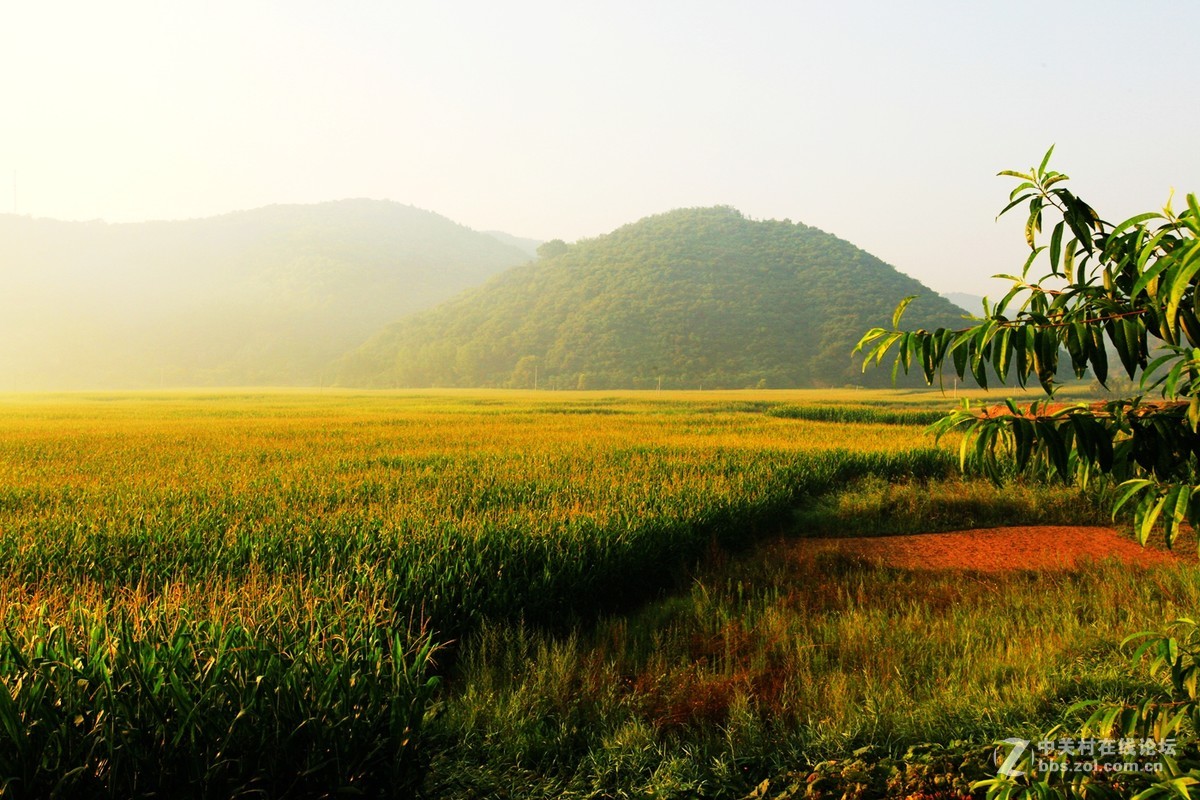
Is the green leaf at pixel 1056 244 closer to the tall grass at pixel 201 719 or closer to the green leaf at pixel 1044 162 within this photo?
the green leaf at pixel 1044 162

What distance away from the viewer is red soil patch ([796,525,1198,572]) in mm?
10078

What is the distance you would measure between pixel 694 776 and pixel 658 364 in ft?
329

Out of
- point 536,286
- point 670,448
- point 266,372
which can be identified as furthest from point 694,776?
point 266,372

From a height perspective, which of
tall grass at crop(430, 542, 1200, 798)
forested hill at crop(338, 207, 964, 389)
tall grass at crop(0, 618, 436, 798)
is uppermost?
forested hill at crop(338, 207, 964, 389)

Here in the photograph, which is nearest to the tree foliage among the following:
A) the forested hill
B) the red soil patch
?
the red soil patch

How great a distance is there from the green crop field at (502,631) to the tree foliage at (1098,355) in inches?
115

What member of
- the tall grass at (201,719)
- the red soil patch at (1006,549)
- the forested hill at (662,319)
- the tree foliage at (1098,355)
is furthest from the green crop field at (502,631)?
the forested hill at (662,319)

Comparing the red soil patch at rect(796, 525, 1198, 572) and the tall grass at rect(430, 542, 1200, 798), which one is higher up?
the tall grass at rect(430, 542, 1200, 798)

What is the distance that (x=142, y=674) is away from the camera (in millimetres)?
3475

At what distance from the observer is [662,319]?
11694cm

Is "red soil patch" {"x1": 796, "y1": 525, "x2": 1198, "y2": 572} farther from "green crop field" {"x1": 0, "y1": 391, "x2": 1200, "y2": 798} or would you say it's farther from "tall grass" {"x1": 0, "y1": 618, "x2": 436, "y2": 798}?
"tall grass" {"x1": 0, "y1": 618, "x2": 436, "y2": 798}

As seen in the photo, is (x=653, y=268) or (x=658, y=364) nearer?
(x=658, y=364)

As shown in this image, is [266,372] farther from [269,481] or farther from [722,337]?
[269,481]

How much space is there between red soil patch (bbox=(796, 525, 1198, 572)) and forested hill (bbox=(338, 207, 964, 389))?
83956mm
